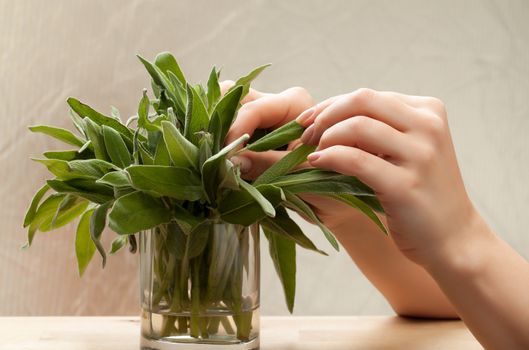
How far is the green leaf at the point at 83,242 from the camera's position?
0.79 meters

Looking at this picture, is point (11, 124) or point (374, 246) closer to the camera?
point (374, 246)

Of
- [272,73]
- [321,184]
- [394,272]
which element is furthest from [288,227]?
[272,73]

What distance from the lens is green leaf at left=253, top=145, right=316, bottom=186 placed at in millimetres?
685

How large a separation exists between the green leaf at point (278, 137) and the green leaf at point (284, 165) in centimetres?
2

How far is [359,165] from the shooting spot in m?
0.66

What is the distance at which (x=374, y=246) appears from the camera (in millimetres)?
1002

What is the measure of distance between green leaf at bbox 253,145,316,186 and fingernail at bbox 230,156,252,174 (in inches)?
1.3

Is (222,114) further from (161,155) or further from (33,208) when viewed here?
(33,208)

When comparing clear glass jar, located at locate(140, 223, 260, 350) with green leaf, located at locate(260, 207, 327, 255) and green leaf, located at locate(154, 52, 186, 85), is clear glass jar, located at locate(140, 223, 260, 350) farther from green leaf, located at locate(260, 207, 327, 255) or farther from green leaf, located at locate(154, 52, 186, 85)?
green leaf, located at locate(154, 52, 186, 85)

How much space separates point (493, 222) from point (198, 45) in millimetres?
598

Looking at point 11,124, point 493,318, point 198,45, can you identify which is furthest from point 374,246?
point 11,124

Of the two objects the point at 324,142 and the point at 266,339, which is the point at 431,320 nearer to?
the point at 266,339

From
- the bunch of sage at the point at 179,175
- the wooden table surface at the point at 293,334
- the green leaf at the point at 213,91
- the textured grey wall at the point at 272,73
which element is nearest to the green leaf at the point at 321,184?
the bunch of sage at the point at 179,175

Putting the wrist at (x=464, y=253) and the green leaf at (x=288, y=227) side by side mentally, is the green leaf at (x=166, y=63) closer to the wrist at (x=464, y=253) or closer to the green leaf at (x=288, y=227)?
the green leaf at (x=288, y=227)
